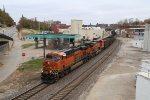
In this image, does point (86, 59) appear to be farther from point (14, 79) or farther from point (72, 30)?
point (72, 30)

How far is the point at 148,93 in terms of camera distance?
18453mm

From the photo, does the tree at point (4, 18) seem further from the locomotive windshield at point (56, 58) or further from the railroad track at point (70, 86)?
the locomotive windshield at point (56, 58)

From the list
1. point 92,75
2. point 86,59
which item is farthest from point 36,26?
point 92,75

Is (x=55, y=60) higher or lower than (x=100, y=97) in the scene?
higher

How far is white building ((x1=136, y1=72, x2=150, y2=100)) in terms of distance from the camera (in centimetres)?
1844

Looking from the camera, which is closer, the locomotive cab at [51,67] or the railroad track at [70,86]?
the railroad track at [70,86]

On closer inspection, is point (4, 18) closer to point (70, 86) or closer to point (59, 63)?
point (59, 63)

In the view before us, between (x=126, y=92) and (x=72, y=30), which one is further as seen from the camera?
(x=72, y=30)

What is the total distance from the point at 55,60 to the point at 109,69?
39.8 ft

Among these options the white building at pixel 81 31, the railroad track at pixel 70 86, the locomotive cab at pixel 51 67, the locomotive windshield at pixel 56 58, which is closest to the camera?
the railroad track at pixel 70 86

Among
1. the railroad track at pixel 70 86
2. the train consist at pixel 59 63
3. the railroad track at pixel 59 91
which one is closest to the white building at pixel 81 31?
the train consist at pixel 59 63

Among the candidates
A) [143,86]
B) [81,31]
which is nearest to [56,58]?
[143,86]

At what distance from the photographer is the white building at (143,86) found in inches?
726

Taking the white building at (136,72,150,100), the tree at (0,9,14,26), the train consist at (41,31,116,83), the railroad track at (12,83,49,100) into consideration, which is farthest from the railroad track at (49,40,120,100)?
the tree at (0,9,14,26)
